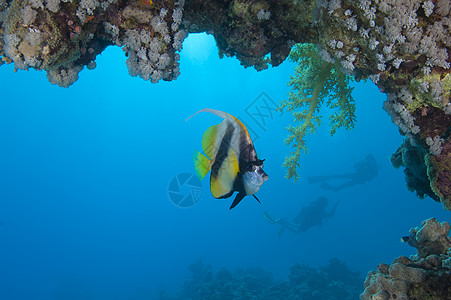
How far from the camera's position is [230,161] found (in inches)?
65.8

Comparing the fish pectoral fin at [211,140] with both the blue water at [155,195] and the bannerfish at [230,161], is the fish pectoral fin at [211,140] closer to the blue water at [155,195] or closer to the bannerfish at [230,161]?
the bannerfish at [230,161]

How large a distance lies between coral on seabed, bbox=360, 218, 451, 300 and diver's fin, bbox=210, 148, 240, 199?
231 centimetres

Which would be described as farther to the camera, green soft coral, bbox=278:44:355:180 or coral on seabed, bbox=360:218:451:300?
green soft coral, bbox=278:44:355:180

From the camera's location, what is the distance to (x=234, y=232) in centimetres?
5744

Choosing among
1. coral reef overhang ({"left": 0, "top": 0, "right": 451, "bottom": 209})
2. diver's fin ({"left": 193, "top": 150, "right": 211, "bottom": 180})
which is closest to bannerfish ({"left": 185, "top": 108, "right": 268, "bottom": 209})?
diver's fin ({"left": 193, "top": 150, "right": 211, "bottom": 180})

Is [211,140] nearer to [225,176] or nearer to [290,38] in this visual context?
[225,176]

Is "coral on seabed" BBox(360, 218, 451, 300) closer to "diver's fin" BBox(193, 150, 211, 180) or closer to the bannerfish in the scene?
the bannerfish

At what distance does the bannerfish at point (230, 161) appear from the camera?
1.60 m

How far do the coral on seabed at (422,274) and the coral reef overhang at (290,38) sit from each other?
67cm

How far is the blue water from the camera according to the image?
42.2 meters

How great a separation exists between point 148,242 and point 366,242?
46.3 m

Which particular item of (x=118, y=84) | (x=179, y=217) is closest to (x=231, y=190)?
(x=179, y=217)

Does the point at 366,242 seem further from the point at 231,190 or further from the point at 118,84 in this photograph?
the point at 118,84

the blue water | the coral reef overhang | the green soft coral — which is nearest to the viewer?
the coral reef overhang
